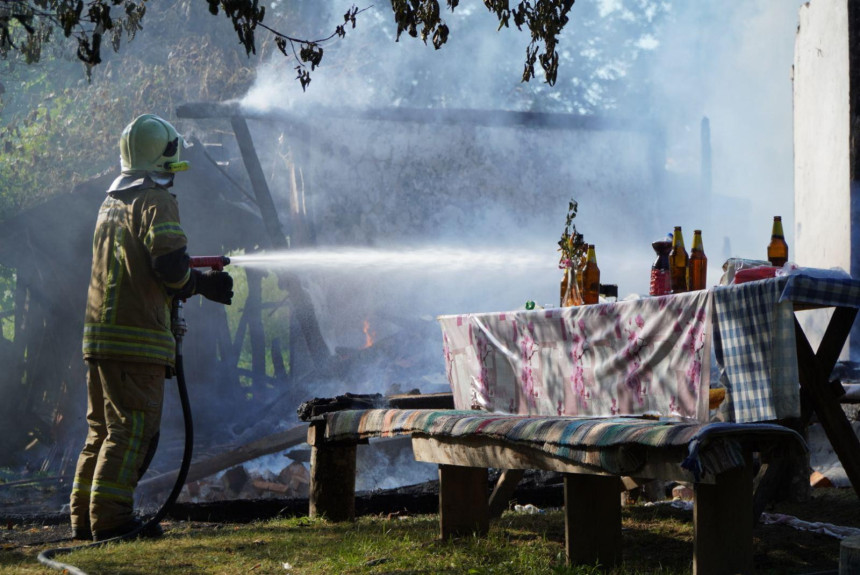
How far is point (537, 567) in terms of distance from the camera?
3738 millimetres

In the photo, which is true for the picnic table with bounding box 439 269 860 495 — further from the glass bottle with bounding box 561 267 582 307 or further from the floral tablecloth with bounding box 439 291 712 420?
the glass bottle with bounding box 561 267 582 307

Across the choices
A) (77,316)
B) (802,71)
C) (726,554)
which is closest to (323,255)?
(77,316)

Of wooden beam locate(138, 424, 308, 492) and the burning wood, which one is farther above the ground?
wooden beam locate(138, 424, 308, 492)

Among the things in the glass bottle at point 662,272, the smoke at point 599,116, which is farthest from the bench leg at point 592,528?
the smoke at point 599,116

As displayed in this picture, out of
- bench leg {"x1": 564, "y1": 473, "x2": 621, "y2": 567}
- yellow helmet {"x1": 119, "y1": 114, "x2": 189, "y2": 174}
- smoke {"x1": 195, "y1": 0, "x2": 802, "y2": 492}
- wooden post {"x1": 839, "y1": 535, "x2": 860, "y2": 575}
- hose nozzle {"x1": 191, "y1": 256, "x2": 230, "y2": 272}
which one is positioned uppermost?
smoke {"x1": 195, "y1": 0, "x2": 802, "y2": 492}

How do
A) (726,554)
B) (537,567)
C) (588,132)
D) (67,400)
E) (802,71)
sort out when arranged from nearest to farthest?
(726,554), (537,567), (802,71), (67,400), (588,132)

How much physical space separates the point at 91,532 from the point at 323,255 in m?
9.41

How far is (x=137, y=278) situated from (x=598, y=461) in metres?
2.88

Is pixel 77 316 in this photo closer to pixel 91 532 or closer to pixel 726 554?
pixel 91 532

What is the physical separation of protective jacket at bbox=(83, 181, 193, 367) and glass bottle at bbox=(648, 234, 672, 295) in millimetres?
2408

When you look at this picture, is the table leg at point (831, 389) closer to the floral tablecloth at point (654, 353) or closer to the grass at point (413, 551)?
the floral tablecloth at point (654, 353)

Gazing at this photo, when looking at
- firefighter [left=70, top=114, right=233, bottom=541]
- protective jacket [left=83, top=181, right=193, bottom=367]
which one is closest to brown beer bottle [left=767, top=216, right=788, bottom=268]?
firefighter [left=70, top=114, right=233, bottom=541]

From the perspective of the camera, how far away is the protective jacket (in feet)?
16.3

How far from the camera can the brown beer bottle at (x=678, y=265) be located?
4.46m
